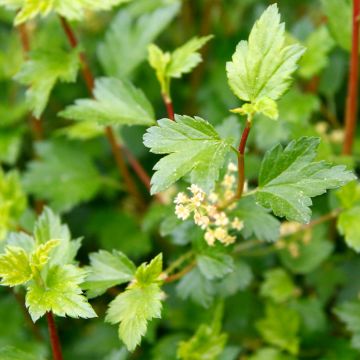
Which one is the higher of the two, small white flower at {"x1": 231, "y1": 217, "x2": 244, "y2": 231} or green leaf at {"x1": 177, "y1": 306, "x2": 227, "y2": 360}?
small white flower at {"x1": 231, "y1": 217, "x2": 244, "y2": 231}

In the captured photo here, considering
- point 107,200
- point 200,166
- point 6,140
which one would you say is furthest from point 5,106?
point 200,166

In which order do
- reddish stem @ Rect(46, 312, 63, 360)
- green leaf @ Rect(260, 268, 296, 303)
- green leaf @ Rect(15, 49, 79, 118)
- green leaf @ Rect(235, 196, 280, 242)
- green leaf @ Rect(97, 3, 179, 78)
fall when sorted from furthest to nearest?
green leaf @ Rect(97, 3, 179, 78) < green leaf @ Rect(260, 268, 296, 303) < green leaf @ Rect(15, 49, 79, 118) < green leaf @ Rect(235, 196, 280, 242) < reddish stem @ Rect(46, 312, 63, 360)

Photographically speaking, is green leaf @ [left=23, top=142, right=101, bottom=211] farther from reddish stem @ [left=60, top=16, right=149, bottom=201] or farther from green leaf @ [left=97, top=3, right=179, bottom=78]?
green leaf @ [left=97, top=3, right=179, bottom=78]

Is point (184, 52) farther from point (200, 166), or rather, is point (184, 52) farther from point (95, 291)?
point (95, 291)

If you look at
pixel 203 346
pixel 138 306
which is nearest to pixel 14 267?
pixel 138 306

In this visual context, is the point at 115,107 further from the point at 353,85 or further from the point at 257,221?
the point at 353,85

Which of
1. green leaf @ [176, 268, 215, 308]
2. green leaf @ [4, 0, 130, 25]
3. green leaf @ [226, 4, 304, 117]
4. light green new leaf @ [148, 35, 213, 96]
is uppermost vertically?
green leaf @ [4, 0, 130, 25]

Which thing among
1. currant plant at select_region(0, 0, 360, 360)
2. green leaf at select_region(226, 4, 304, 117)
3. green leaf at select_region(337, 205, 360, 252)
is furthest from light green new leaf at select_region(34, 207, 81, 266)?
green leaf at select_region(337, 205, 360, 252)
